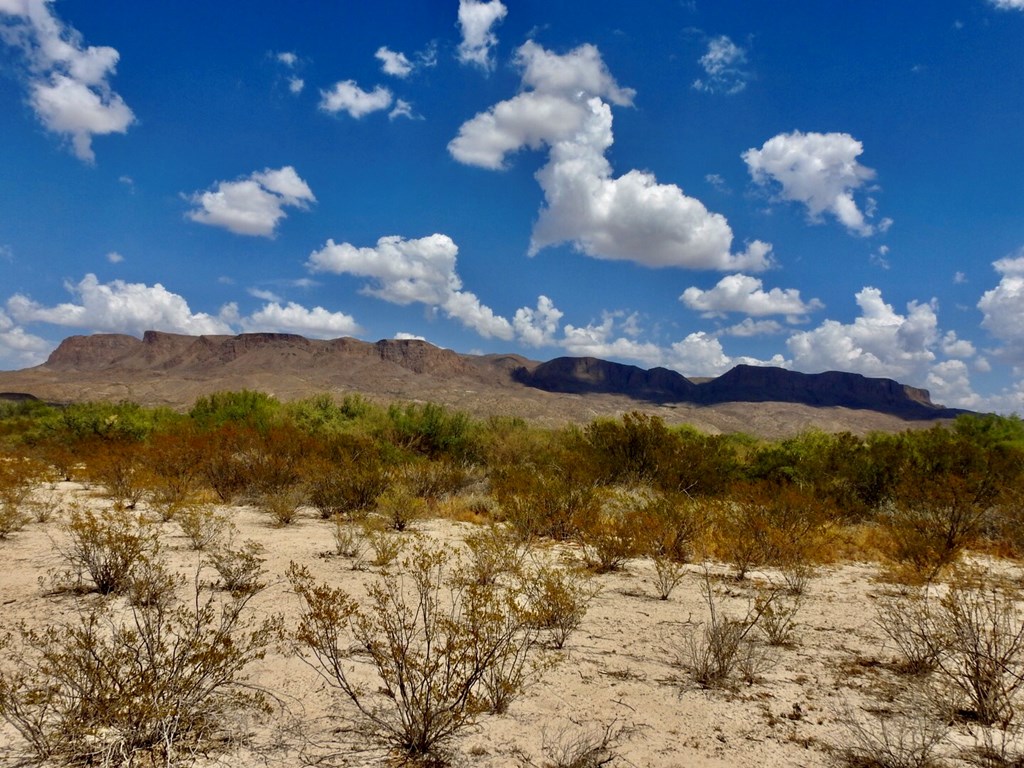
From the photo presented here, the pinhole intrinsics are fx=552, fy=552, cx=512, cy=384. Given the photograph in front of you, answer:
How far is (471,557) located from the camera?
32.2 feet

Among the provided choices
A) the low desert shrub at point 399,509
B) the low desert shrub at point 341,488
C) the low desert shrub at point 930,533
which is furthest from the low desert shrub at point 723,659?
the low desert shrub at point 341,488

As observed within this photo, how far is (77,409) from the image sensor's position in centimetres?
2614

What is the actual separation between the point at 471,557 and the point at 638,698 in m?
5.25

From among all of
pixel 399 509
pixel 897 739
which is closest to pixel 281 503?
pixel 399 509

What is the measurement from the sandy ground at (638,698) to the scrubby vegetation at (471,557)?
17 cm

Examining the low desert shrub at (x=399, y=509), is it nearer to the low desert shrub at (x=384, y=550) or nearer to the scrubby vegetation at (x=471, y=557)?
the scrubby vegetation at (x=471, y=557)

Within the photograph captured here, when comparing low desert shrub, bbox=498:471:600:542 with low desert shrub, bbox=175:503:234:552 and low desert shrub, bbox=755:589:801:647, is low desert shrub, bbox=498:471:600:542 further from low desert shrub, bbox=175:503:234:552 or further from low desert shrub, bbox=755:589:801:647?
low desert shrub, bbox=175:503:234:552

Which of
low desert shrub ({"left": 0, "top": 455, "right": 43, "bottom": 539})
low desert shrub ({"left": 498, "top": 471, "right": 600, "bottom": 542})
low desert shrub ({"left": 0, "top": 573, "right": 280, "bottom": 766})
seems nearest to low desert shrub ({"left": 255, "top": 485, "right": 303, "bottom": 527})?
low desert shrub ({"left": 0, "top": 455, "right": 43, "bottom": 539})

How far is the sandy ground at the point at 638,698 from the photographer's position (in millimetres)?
4043

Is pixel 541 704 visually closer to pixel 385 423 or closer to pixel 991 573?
pixel 991 573

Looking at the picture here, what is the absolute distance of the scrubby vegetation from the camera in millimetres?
4164

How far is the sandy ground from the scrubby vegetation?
0.17m

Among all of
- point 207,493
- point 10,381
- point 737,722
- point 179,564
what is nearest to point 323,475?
point 207,493

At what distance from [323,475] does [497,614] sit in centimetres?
1062
